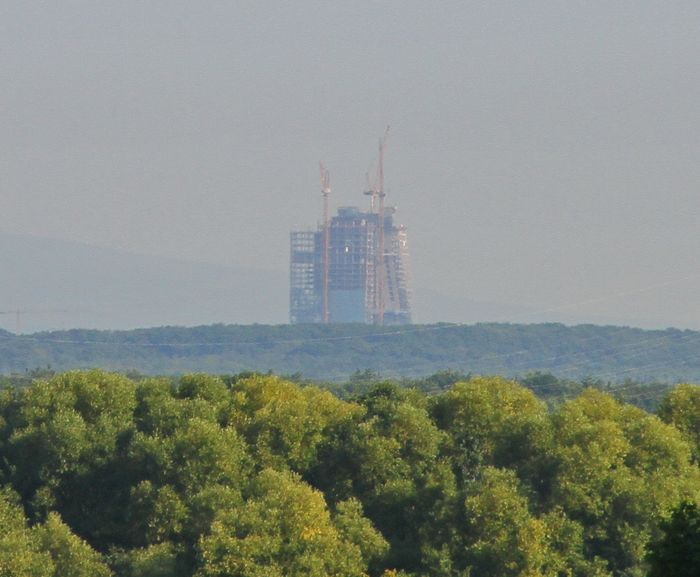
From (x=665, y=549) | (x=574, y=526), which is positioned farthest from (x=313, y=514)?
(x=665, y=549)

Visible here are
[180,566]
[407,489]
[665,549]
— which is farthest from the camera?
[407,489]

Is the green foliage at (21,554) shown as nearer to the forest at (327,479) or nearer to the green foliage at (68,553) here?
the forest at (327,479)

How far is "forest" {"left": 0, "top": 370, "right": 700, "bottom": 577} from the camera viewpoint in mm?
71000

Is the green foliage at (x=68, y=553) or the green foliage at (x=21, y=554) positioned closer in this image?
the green foliage at (x=21, y=554)

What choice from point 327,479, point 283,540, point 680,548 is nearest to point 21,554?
point 283,540

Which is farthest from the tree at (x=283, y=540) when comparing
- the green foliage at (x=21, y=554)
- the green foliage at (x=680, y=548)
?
the green foliage at (x=680, y=548)

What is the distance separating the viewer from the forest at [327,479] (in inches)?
2795

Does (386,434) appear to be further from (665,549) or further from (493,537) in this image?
(665,549)

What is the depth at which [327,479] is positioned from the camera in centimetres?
A: 8081

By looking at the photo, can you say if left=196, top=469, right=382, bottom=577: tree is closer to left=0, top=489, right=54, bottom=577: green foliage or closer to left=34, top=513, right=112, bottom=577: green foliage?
left=34, top=513, right=112, bottom=577: green foliage

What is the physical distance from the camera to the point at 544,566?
71.6 metres

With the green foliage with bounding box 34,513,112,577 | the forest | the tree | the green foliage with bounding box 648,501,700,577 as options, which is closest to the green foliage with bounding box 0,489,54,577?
the forest

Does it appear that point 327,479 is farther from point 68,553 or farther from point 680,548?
point 680,548

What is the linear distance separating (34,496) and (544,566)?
21.1m
